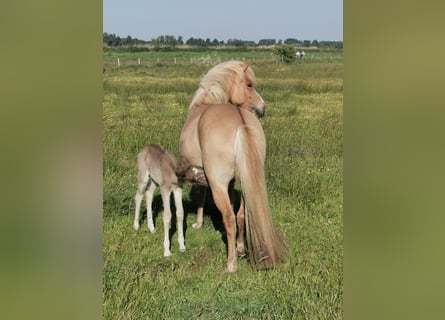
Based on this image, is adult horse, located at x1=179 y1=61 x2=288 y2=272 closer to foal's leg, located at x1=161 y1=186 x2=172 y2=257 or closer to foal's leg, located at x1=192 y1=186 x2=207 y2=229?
foal's leg, located at x1=161 y1=186 x2=172 y2=257

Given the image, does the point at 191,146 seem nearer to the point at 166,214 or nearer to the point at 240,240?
the point at 166,214

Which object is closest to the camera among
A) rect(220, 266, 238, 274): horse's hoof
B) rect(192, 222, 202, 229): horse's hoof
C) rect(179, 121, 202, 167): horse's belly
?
rect(220, 266, 238, 274): horse's hoof

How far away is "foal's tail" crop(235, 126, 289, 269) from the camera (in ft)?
13.6

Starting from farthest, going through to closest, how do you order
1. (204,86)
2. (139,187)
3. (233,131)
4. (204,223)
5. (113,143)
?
(113,143) → (204,223) → (139,187) → (204,86) → (233,131)

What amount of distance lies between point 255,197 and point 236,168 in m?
0.33

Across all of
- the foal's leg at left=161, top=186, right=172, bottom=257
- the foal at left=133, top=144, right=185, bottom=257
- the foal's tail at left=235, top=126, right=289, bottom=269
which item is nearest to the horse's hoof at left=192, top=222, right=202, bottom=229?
the foal at left=133, top=144, right=185, bottom=257

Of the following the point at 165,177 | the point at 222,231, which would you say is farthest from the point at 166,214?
the point at 222,231

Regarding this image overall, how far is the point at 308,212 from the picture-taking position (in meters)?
5.88

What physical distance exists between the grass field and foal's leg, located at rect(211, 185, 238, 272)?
129 millimetres
